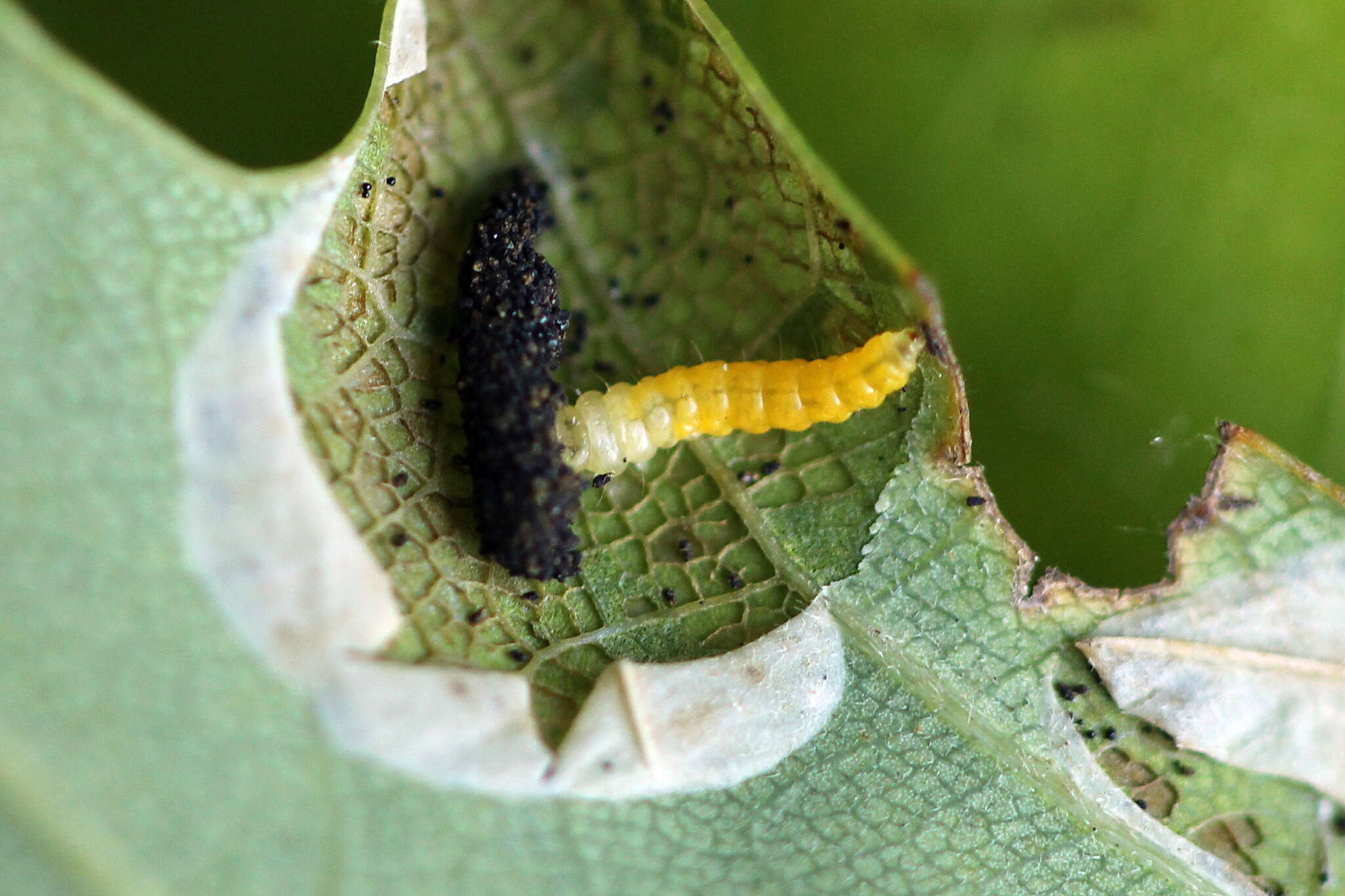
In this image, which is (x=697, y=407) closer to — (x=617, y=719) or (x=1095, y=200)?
(x=617, y=719)

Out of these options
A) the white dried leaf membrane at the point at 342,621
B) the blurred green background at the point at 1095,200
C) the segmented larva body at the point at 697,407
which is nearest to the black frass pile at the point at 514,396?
the segmented larva body at the point at 697,407

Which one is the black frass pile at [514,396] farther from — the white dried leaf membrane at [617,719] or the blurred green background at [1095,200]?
the blurred green background at [1095,200]

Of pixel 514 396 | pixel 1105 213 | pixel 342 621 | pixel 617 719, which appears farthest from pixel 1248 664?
A: pixel 342 621

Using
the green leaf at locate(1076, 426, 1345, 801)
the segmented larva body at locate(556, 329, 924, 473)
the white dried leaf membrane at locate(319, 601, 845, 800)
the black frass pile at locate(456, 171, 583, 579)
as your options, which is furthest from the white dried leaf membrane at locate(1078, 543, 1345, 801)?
the black frass pile at locate(456, 171, 583, 579)

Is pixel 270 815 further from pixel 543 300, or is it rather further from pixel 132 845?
pixel 543 300

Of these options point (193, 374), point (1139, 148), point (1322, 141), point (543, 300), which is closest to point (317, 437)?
point (193, 374)

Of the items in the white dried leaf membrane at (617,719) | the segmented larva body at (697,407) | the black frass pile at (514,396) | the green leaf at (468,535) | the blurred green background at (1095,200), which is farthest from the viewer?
the blurred green background at (1095,200)
